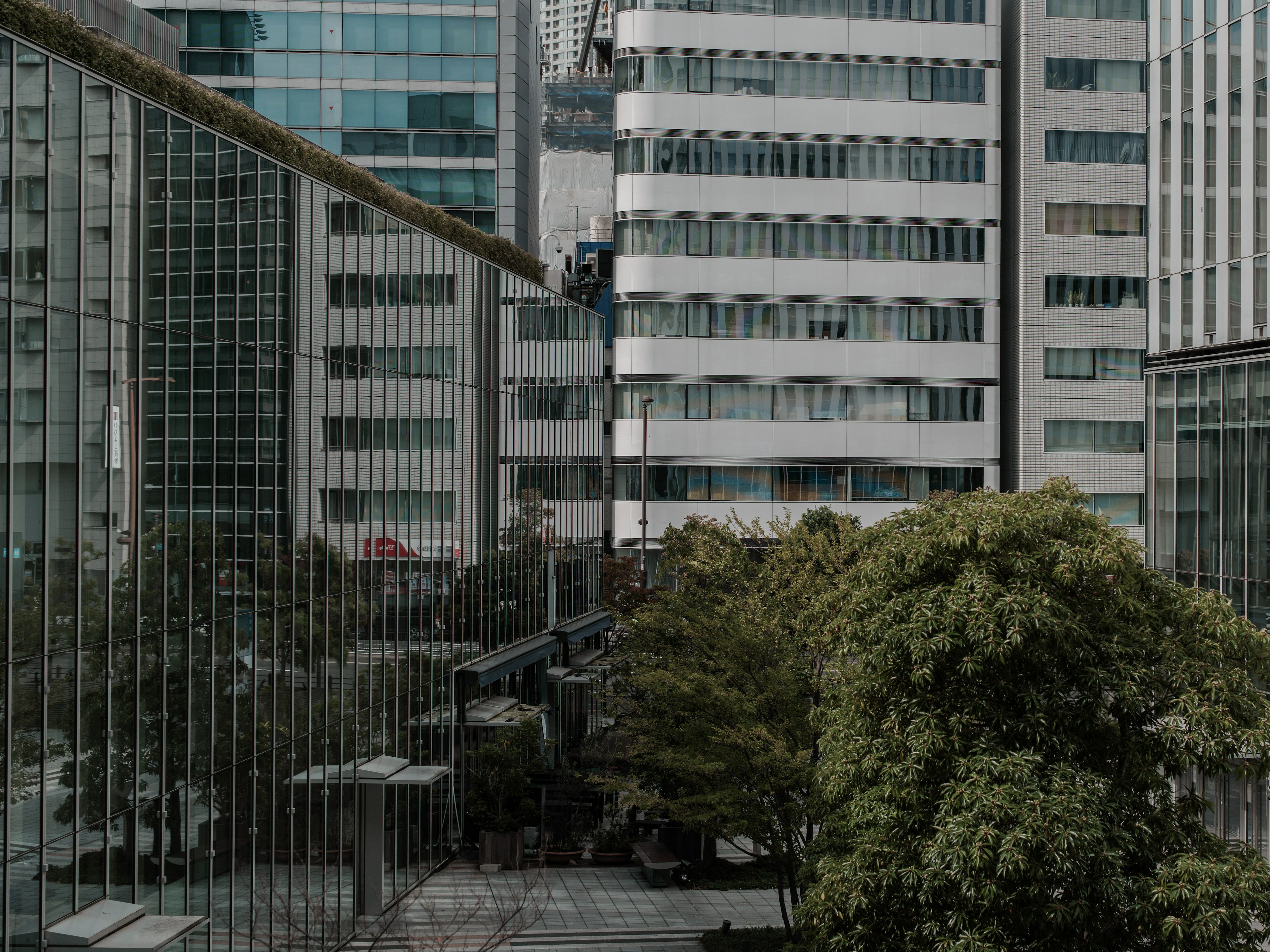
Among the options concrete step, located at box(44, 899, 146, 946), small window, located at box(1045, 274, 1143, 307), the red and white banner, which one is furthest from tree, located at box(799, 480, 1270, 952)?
small window, located at box(1045, 274, 1143, 307)

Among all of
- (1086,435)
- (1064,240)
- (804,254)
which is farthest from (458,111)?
(1086,435)

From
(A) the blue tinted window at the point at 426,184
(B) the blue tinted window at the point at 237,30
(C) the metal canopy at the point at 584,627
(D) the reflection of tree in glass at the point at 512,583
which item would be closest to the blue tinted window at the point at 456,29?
(A) the blue tinted window at the point at 426,184

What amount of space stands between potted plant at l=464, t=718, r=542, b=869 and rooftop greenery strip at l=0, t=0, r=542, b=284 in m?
12.5

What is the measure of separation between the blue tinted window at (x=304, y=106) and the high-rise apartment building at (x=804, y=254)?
45.6 feet

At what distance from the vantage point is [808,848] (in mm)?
20516

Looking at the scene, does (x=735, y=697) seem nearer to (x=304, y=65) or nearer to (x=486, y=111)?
(x=486, y=111)

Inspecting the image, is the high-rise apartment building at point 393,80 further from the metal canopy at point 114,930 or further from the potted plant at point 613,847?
the metal canopy at point 114,930

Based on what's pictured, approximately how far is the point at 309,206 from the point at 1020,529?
46.0ft

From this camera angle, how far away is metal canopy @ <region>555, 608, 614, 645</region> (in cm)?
3712

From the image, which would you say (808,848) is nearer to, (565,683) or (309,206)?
(309,206)

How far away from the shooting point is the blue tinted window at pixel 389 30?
179ft

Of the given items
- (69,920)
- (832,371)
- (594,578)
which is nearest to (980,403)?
(832,371)

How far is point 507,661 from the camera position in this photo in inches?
1235

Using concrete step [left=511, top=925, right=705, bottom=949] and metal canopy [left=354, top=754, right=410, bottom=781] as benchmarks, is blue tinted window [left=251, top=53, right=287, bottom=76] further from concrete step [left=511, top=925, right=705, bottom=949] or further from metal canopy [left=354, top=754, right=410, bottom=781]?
concrete step [left=511, top=925, right=705, bottom=949]
